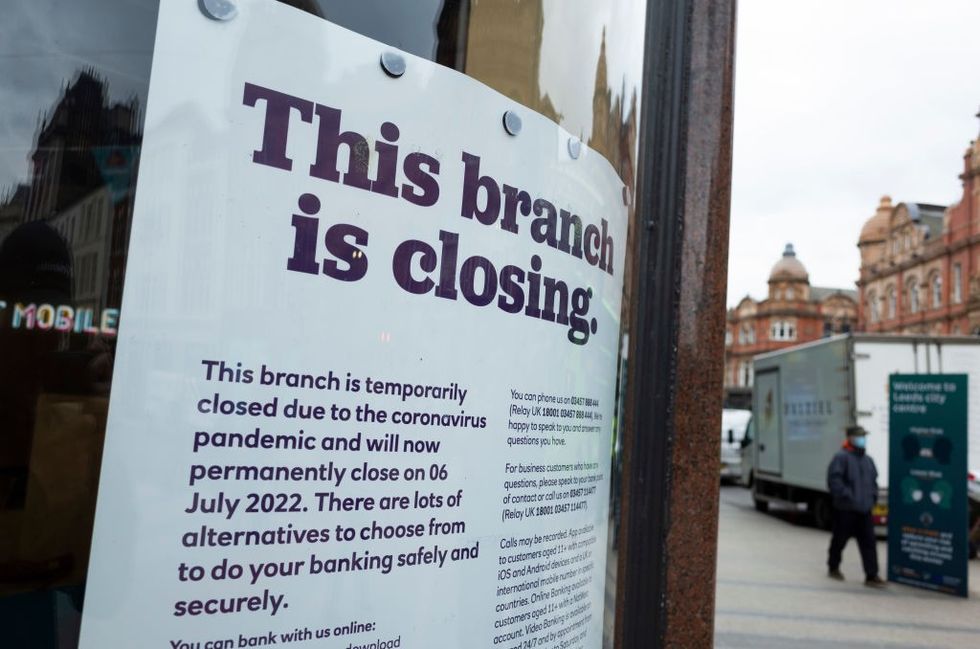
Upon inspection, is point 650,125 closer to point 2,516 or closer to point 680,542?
point 680,542

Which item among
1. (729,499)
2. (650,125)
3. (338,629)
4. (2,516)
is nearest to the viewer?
(2,516)

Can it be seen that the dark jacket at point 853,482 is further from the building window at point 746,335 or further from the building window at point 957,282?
the building window at point 746,335

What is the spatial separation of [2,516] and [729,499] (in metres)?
20.0

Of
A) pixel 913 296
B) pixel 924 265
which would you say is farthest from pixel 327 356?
pixel 913 296

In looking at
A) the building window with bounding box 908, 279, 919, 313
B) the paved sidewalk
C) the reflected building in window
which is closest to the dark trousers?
the paved sidewalk

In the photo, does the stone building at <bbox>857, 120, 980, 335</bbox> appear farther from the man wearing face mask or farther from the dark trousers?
the dark trousers

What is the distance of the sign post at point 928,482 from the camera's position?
869 centimetres

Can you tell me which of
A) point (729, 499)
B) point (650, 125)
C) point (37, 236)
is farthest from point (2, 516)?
point (729, 499)

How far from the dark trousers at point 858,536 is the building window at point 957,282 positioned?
1790 inches

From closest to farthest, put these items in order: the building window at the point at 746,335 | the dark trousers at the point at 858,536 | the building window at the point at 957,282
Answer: the dark trousers at the point at 858,536 → the building window at the point at 957,282 → the building window at the point at 746,335

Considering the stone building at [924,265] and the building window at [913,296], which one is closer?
the stone building at [924,265]

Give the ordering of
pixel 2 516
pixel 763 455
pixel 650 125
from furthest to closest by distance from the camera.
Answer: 1. pixel 763 455
2. pixel 650 125
3. pixel 2 516

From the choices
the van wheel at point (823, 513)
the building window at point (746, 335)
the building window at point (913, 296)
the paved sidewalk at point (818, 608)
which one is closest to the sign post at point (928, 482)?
the paved sidewalk at point (818, 608)

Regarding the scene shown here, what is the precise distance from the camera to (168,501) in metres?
1.20
